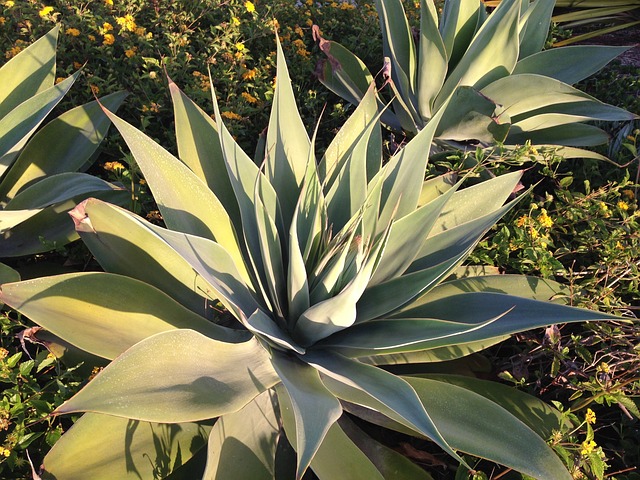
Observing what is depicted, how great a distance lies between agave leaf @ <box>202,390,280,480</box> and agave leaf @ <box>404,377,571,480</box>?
1.25 feet

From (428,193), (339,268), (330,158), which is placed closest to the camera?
(339,268)

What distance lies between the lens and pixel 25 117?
1635 millimetres

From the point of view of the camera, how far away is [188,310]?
4.46 feet

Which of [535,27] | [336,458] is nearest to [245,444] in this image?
[336,458]

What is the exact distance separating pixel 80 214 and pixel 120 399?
1.58 ft

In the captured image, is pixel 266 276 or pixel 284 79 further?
pixel 284 79

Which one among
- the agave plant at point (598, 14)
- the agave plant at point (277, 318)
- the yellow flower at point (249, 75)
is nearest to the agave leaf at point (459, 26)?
the yellow flower at point (249, 75)

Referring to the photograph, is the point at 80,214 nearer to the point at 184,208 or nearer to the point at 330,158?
the point at 184,208

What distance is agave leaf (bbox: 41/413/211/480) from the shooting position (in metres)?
1.13

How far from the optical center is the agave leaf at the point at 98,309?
1.16 meters

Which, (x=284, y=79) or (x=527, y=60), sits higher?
(x=284, y=79)

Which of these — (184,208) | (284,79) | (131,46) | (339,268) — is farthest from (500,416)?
(131,46)

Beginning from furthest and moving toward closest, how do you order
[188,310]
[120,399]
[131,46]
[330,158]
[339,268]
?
[131,46], [330,158], [188,310], [339,268], [120,399]

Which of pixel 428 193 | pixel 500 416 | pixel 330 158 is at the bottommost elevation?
pixel 500 416
